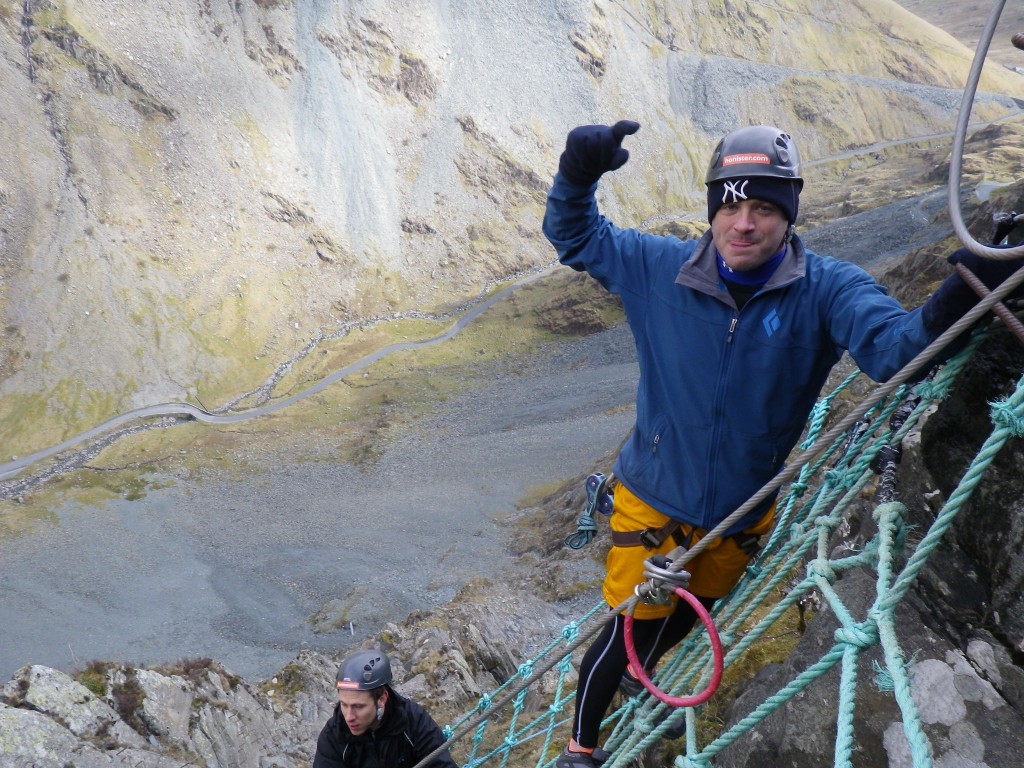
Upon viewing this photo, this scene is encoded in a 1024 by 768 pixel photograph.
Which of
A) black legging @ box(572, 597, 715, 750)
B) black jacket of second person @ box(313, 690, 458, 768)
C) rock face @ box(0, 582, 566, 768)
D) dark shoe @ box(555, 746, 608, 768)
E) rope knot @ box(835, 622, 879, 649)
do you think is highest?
rope knot @ box(835, 622, 879, 649)

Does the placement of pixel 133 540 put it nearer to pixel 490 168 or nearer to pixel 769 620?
pixel 769 620

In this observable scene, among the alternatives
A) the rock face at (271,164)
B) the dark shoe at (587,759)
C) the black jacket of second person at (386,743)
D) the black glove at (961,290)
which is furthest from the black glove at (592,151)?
the rock face at (271,164)

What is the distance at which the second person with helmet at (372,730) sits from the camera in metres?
5.31

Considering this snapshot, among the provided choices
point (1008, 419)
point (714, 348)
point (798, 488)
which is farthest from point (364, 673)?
point (1008, 419)

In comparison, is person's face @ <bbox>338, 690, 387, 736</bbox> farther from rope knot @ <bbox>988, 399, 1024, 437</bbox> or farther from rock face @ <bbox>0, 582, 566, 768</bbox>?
rock face @ <bbox>0, 582, 566, 768</bbox>

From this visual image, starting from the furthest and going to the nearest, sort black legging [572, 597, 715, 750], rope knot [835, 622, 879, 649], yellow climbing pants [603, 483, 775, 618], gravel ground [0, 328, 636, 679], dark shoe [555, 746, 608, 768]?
gravel ground [0, 328, 636, 679], dark shoe [555, 746, 608, 768], black legging [572, 597, 715, 750], yellow climbing pants [603, 483, 775, 618], rope knot [835, 622, 879, 649]

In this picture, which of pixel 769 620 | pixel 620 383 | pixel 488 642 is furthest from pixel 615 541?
pixel 620 383

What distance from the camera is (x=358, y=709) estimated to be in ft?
17.4

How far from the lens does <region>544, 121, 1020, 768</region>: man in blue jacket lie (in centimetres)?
324

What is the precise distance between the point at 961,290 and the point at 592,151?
1.63 m

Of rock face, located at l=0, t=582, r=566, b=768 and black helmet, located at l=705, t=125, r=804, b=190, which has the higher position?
black helmet, located at l=705, t=125, r=804, b=190

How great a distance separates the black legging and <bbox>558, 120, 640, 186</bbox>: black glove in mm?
2227

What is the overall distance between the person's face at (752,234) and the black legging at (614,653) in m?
1.81

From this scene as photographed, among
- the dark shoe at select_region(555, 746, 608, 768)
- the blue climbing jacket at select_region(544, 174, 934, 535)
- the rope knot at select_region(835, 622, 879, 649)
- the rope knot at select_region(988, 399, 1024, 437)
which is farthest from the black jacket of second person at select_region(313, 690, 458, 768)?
the rope knot at select_region(988, 399, 1024, 437)
